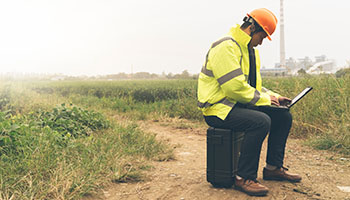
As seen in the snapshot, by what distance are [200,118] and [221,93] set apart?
5.41m

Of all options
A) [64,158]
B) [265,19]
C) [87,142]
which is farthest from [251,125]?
[87,142]

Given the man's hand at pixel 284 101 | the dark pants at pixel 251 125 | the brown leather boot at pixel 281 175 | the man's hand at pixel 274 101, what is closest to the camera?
the dark pants at pixel 251 125

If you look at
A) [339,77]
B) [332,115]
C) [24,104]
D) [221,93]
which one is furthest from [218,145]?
[24,104]

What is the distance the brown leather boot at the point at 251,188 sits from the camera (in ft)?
10.5

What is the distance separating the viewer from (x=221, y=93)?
3209mm

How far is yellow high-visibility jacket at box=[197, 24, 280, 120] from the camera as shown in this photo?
305cm

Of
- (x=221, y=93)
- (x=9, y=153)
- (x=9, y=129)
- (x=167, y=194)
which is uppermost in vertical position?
(x=221, y=93)

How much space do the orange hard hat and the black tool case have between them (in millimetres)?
1044

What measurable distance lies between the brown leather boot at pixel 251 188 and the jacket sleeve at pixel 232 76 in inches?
30.4

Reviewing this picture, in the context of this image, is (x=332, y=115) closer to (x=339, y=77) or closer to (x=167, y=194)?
(x=339, y=77)

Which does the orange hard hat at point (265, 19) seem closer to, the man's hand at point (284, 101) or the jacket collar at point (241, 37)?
the jacket collar at point (241, 37)

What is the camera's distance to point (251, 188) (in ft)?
10.5

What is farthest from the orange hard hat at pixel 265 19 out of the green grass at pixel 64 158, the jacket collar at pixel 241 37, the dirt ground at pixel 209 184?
the green grass at pixel 64 158

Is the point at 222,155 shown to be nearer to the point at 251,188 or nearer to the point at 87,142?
the point at 251,188
